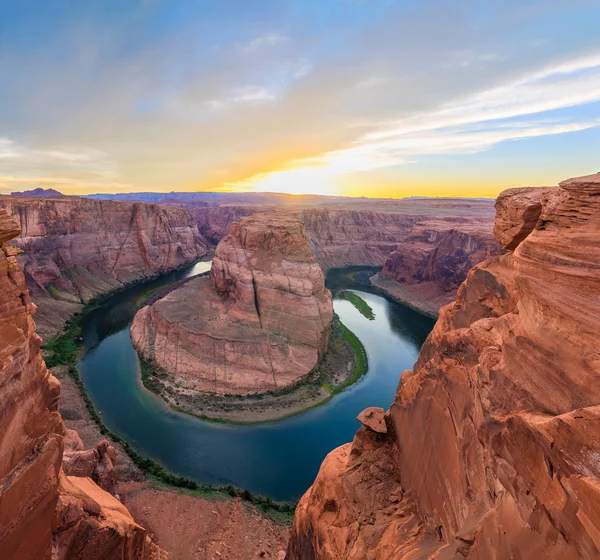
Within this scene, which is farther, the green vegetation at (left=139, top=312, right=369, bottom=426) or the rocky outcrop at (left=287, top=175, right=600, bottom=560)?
the green vegetation at (left=139, top=312, right=369, bottom=426)

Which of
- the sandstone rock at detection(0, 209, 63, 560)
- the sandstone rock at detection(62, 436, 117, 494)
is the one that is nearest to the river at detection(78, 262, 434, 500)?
the sandstone rock at detection(62, 436, 117, 494)

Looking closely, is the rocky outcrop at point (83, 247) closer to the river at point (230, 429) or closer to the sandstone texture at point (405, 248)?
the river at point (230, 429)

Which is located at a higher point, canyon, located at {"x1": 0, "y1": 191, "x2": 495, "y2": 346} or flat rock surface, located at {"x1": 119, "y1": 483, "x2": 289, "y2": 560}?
canyon, located at {"x1": 0, "y1": 191, "x2": 495, "y2": 346}

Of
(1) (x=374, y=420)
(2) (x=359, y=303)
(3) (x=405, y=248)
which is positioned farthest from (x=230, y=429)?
(3) (x=405, y=248)

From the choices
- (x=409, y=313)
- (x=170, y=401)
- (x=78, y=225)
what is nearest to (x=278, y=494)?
(x=170, y=401)

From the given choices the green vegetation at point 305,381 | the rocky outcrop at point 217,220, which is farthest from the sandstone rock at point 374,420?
the rocky outcrop at point 217,220

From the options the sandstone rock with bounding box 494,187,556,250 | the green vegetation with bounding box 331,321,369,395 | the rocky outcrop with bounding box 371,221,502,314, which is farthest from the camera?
the rocky outcrop with bounding box 371,221,502,314

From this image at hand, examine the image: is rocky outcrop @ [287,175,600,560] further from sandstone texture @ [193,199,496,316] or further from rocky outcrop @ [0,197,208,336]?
rocky outcrop @ [0,197,208,336]
